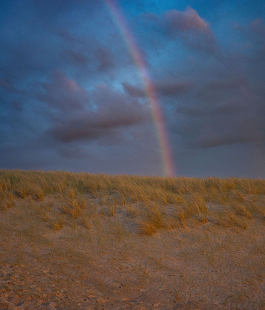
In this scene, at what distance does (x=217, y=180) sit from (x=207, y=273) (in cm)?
693

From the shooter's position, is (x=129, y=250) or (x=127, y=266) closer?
(x=127, y=266)

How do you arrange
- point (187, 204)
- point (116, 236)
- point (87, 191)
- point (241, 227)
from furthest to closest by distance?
point (87, 191) → point (187, 204) → point (241, 227) → point (116, 236)

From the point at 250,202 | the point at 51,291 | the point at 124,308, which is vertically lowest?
→ the point at 124,308

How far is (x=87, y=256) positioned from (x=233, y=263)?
3.02 meters

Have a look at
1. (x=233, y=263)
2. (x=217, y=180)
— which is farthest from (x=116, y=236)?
(x=217, y=180)

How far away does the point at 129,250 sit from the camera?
17.4 ft

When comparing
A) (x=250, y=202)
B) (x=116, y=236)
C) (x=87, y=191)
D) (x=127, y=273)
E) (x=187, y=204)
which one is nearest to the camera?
(x=127, y=273)

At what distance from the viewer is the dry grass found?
12.0 ft

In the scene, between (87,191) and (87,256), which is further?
(87,191)

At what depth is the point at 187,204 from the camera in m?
7.57

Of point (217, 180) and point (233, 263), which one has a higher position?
point (217, 180)

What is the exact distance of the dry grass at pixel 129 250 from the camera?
12.0ft

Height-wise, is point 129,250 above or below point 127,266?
above

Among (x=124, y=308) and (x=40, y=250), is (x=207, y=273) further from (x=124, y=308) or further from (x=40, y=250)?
(x=40, y=250)
